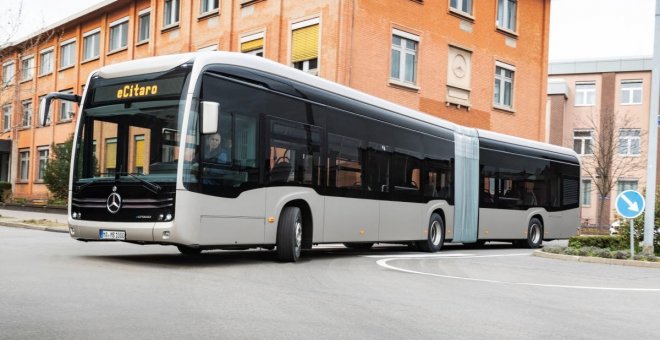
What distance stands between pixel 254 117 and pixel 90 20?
107 feet

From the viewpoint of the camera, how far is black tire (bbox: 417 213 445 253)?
57.3 ft

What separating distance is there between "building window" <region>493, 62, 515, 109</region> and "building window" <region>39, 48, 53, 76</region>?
26321 millimetres

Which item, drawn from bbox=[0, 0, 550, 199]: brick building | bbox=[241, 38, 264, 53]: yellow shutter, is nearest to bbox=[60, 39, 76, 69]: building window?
bbox=[0, 0, 550, 199]: brick building

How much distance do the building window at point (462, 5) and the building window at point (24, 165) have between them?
2897cm

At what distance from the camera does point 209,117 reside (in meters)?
10.4

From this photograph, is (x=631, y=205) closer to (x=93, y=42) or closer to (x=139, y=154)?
(x=139, y=154)

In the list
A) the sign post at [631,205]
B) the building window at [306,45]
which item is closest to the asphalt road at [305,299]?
the sign post at [631,205]

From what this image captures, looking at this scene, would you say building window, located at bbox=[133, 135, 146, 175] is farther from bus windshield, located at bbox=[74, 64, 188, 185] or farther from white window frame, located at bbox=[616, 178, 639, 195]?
white window frame, located at bbox=[616, 178, 639, 195]

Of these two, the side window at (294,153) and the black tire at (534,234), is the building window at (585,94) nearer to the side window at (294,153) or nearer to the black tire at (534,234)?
the black tire at (534,234)

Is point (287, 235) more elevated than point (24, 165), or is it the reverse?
point (24, 165)

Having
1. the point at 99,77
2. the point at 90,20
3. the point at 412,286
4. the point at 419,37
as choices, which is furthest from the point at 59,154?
the point at 412,286

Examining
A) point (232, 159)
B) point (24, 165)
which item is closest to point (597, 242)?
point (232, 159)

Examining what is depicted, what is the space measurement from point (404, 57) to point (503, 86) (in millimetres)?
6850

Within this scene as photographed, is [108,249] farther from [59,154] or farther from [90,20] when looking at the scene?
[90,20]
